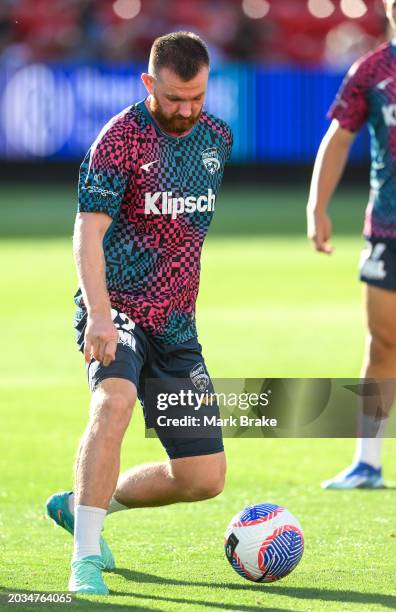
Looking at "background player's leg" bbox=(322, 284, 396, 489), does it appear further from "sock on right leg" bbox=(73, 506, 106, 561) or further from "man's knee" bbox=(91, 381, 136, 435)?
"sock on right leg" bbox=(73, 506, 106, 561)

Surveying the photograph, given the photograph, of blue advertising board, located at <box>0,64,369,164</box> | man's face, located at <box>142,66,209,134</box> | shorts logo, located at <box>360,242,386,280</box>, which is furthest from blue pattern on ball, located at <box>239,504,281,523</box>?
blue advertising board, located at <box>0,64,369,164</box>

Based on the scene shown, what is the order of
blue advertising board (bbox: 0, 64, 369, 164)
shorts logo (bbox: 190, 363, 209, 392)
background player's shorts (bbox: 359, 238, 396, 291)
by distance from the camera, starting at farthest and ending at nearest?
blue advertising board (bbox: 0, 64, 369, 164)
background player's shorts (bbox: 359, 238, 396, 291)
shorts logo (bbox: 190, 363, 209, 392)

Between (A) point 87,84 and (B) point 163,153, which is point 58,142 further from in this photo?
(B) point 163,153

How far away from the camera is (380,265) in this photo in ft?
23.8

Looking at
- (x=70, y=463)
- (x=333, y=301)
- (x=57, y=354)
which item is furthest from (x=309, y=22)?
(x=70, y=463)

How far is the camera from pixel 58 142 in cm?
2530

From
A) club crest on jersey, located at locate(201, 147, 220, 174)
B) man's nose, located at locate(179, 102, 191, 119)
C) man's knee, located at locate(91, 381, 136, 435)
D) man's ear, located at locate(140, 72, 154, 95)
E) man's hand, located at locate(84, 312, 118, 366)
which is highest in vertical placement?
man's ear, located at locate(140, 72, 154, 95)

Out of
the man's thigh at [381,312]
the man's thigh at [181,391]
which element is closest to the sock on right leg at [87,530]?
the man's thigh at [181,391]

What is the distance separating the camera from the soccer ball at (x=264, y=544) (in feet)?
17.6

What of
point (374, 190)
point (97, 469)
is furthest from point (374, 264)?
point (97, 469)

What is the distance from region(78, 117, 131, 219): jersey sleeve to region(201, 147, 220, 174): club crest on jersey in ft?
1.39

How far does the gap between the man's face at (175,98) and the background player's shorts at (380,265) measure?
1975 mm

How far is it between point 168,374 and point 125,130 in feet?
3.25

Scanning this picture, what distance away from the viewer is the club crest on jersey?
5754 millimetres
